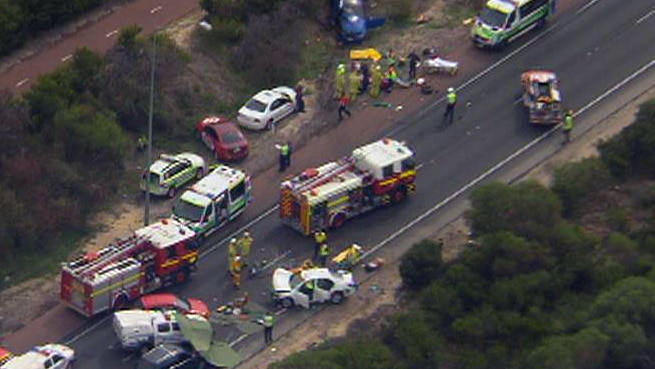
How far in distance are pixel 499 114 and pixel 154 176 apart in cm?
1680

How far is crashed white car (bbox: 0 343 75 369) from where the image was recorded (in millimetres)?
79938

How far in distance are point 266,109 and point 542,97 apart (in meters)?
12.5

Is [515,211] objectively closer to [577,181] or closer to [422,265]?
[422,265]

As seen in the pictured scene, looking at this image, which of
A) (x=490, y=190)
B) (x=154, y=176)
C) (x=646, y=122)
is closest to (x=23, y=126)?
(x=154, y=176)

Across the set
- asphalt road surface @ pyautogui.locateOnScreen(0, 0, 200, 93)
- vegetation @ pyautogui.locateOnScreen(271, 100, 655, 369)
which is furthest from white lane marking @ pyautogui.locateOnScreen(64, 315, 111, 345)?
asphalt road surface @ pyautogui.locateOnScreen(0, 0, 200, 93)

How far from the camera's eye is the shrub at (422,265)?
8612 cm

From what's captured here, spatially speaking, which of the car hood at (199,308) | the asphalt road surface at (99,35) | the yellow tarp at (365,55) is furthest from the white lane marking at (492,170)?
the asphalt road surface at (99,35)

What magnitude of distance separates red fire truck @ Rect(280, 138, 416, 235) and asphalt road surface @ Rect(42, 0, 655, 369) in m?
0.71

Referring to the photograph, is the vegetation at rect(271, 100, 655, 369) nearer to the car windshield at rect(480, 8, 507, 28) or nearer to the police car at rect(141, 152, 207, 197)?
the police car at rect(141, 152, 207, 197)

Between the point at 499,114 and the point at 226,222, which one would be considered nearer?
the point at 226,222

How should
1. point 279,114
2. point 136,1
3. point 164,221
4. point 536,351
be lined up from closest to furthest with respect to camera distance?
point 536,351, point 164,221, point 279,114, point 136,1

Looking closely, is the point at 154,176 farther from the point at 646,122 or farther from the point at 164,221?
the point at 646,122

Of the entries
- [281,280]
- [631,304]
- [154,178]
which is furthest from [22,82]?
[631,304]

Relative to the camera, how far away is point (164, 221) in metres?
87.1
